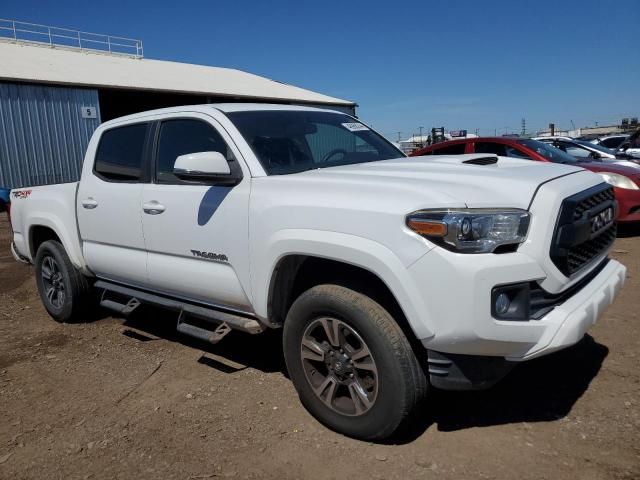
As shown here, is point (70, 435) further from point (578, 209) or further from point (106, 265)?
point (578, 209)

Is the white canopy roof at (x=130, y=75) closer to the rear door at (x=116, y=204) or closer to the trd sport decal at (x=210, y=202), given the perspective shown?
the rear door at (x=116, y=204)

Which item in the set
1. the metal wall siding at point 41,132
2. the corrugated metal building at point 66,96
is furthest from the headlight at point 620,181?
the metal wall siding at point 41,132

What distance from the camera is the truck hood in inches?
A: 101

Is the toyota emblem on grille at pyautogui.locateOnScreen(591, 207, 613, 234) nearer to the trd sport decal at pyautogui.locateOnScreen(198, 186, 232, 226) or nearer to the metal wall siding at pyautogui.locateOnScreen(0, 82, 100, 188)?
the trd sport decal at pyautogui.locateOnScreen(198, 186, 232, 226)

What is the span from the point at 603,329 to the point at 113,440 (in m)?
3.60

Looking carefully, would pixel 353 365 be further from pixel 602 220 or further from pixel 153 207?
pixel 153 207

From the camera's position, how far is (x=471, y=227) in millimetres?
2439

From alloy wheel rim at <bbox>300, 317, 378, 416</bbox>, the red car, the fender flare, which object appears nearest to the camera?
alloy wheel rim at <bbox>300, 317, 378, 416</bbox>

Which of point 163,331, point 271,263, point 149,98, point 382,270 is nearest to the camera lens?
point 382,270

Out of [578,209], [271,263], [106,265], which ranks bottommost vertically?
[106,265]

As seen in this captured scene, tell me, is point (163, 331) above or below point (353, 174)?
below

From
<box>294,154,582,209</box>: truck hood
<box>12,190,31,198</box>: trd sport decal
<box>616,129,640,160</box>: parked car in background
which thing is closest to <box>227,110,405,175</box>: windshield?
<box>294,154,582,209</box>: truck hood

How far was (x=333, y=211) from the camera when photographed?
2.77 m

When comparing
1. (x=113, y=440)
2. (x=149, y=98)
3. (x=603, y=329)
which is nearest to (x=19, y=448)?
(x=113, y=440)
